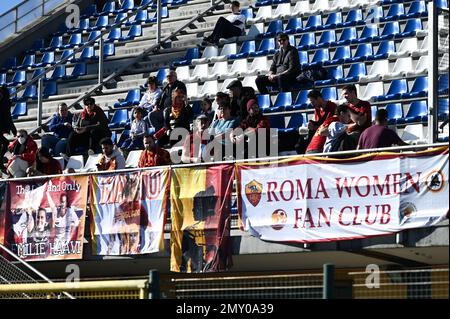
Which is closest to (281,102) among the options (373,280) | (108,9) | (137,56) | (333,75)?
(333,75)

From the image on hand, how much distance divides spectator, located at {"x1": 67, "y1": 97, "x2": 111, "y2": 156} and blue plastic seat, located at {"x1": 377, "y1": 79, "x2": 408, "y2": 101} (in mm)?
4333

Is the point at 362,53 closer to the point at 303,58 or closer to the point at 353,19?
the point at 303,58

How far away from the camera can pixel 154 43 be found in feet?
76.5

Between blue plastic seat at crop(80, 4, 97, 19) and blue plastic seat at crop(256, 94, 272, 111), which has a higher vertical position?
blue plastic seat at crop(80, 4, 97, 19)

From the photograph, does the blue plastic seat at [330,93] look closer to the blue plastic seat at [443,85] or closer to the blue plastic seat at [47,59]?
the blue plastic seat at [443,85]

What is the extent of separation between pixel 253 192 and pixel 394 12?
623cm

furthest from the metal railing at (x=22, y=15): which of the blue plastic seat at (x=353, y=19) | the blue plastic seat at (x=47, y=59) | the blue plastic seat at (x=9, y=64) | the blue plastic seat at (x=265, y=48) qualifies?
the blue plastic seat at (x=353, y=19)

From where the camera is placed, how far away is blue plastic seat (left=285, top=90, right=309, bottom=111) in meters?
18.2

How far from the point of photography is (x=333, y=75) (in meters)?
19.0

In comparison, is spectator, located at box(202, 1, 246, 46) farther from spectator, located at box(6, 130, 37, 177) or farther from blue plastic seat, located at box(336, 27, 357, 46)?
spectator, located at box(6, 130, 37, 177)

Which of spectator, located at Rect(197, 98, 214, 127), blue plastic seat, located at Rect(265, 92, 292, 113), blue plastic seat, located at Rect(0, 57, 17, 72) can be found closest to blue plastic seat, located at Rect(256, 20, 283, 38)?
blue plastic seat, located at Rect(265, 92, 292, 113)
